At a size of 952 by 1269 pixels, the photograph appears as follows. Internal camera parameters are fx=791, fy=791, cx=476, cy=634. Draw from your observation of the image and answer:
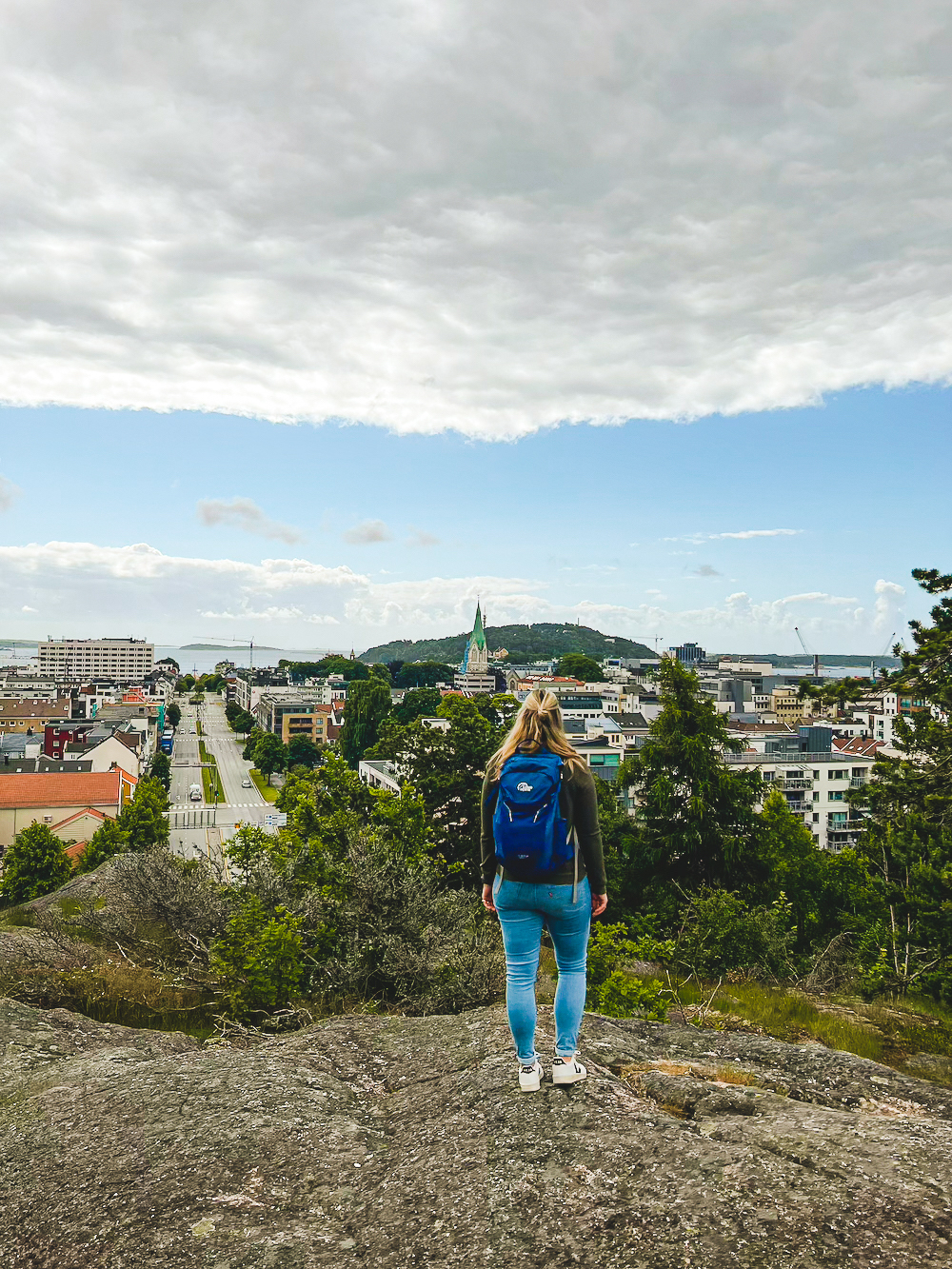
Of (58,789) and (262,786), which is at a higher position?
(58,789)

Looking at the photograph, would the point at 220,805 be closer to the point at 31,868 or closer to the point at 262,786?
the point at 262,786

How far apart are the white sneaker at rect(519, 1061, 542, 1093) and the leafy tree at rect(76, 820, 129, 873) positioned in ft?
127

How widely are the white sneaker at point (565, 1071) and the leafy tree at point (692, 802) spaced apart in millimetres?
15747

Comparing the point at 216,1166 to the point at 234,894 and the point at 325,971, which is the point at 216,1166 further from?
the point at 234,894

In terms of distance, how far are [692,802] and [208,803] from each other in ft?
208

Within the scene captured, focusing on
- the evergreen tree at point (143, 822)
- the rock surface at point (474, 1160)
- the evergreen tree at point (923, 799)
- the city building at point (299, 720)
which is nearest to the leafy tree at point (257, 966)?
the rock surface at point (474, 1160)

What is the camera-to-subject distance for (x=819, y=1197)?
3.41 meters

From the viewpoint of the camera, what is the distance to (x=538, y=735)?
4.40 meters

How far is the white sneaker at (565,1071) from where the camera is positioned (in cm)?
455

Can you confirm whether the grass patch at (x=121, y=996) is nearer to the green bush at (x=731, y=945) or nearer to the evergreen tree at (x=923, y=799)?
the green bush at (x=731, y=945)

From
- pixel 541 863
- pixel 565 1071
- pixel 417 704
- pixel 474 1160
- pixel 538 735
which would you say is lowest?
pixel 417 704

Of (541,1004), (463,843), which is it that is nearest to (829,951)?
(463,843)

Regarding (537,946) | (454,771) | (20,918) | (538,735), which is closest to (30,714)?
(20,918)

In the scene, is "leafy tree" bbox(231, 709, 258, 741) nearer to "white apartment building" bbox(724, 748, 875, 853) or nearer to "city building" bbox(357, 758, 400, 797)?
"city building" bbox(357, 758, 400, 797)
